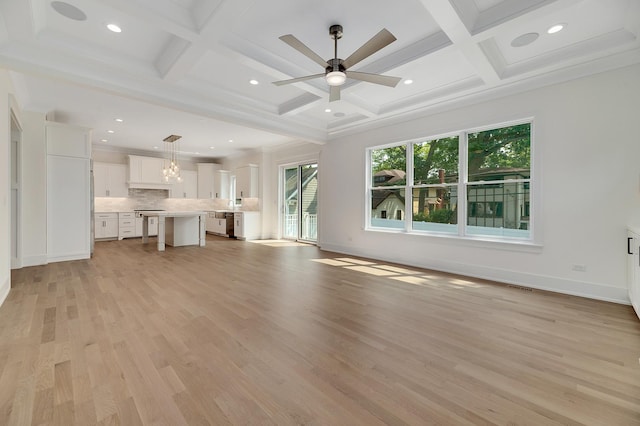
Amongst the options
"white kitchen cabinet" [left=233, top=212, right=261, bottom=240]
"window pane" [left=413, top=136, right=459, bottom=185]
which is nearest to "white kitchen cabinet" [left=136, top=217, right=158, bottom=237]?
"white kitchen cabinet" [left=233, top=212, right=261, bottom=240]

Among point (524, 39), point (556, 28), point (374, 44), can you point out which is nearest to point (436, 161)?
point (524, 39)

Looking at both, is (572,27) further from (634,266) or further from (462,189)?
(634,266)

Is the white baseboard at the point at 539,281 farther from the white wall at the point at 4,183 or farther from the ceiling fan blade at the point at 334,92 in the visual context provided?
the white wall at the point at 4,183

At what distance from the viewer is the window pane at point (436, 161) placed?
495cm

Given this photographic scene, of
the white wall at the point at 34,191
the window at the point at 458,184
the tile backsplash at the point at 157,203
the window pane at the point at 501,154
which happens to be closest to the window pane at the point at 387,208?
the window at the point at 458,184

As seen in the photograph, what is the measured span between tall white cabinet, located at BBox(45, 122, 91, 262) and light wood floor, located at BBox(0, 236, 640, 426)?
1.75m

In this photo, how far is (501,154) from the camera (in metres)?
4.39

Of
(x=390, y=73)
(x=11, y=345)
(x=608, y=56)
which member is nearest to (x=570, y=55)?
(x=608, y=56)

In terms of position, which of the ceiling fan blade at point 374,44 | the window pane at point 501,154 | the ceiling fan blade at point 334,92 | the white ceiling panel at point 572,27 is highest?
the white ceiling panel at point 572,27

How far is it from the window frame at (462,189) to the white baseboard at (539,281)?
0.46 m

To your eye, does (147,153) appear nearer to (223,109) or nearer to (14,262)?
(14,262)

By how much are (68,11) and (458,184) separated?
549 cm

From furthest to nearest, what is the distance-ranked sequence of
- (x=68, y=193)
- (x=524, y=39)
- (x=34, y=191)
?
(x=68, y=193), (x=34, y=191), (x=524, y=39)

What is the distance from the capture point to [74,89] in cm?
449
